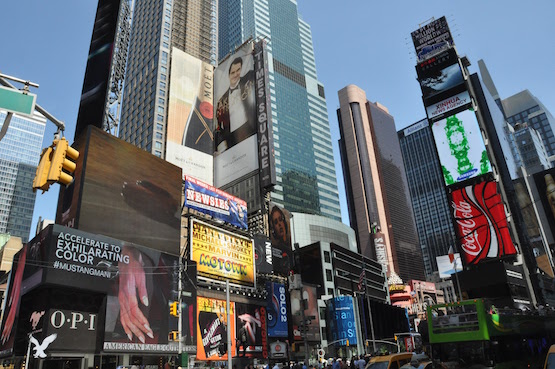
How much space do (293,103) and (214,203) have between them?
363 ft

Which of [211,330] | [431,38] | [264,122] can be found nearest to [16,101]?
[211,330]

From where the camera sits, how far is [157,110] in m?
96.8

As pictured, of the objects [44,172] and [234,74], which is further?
[234,74]

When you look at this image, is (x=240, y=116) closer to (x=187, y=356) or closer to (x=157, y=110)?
(x=157, y=110)

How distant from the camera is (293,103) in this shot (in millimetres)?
159875

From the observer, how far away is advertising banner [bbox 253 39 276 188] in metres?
64.9

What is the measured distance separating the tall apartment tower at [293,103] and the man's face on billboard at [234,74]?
152 feet

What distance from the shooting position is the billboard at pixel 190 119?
82125 millimetres

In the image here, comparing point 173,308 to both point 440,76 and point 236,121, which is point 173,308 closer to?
point 236,121

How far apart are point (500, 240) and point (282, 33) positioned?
144 m

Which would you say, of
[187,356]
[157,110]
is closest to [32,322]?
[187,356]

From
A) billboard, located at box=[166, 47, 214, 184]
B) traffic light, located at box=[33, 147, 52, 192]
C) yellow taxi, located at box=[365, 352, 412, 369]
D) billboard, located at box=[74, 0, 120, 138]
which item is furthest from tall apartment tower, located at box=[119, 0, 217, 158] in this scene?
traffic light, located at box=[33, 147, 52, 192]

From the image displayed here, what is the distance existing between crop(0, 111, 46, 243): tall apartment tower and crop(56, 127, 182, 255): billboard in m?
156

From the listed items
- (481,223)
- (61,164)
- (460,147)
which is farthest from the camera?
(460,147)
